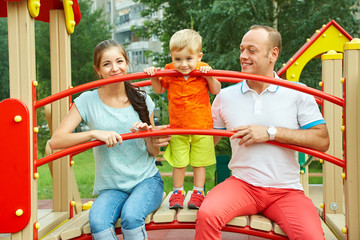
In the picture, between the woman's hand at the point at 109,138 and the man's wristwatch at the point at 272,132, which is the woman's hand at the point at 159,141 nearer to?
the woman's hand at the point at 109,138

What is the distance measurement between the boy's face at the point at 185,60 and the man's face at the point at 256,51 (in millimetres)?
310

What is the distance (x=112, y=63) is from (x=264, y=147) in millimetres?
1036

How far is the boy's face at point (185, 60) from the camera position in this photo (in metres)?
2.47

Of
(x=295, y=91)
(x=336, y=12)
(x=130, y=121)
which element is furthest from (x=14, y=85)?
(x=336, y=12)

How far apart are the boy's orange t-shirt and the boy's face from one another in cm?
20

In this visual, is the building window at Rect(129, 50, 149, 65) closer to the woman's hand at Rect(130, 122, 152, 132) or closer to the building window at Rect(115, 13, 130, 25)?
the building window at Rect(115, 13, 130, 25)

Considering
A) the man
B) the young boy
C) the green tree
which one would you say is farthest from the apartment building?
the man

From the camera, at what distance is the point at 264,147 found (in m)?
2.53

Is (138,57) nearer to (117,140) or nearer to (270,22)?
(270,22)

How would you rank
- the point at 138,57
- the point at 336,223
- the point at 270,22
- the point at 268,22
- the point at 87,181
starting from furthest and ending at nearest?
the point at 138,57
the point at 270,22
the point at 268,22
the point at 87,181
the point at 336,223

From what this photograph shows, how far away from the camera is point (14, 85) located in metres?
2.43

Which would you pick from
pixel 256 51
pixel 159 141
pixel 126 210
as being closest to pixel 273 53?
pixel 256 51

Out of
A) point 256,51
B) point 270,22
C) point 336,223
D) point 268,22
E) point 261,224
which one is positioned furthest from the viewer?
point 270,22

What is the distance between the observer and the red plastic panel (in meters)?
2.38
